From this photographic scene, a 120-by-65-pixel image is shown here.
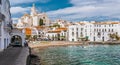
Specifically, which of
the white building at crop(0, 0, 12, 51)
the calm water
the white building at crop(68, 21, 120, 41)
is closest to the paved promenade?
the white building at crop(0, 0, 12, 51)

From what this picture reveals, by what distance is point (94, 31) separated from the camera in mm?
145375

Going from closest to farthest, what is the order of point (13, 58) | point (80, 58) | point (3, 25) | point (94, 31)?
1. point (13, 58)
2. point (3, 25)
3. point (80, 58)
4. point (94, 31)

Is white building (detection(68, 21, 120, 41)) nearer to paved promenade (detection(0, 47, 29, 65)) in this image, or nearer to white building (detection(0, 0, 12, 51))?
white building (detection(0, 0, 12, 51))

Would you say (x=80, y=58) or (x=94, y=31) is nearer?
(x=80, y=58)

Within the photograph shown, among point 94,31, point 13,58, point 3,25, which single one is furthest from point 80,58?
point 94,31

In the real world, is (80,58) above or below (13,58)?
below

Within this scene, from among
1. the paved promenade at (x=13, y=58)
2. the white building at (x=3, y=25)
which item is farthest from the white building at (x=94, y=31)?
the paved promenade at (x=13, y=58)

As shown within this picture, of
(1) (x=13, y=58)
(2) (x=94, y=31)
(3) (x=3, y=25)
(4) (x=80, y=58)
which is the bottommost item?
(4) (x=80, y=58)

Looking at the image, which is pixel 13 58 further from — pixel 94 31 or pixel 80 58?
pixel 94 31

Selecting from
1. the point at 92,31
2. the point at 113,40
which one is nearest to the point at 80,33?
the point at 92,31

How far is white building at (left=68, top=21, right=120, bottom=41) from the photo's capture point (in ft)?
468

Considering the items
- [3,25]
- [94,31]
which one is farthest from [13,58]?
[94,31]

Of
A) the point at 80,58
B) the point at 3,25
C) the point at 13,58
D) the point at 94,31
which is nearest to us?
the point at 13,58

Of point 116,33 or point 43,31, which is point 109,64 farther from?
point 43,31
